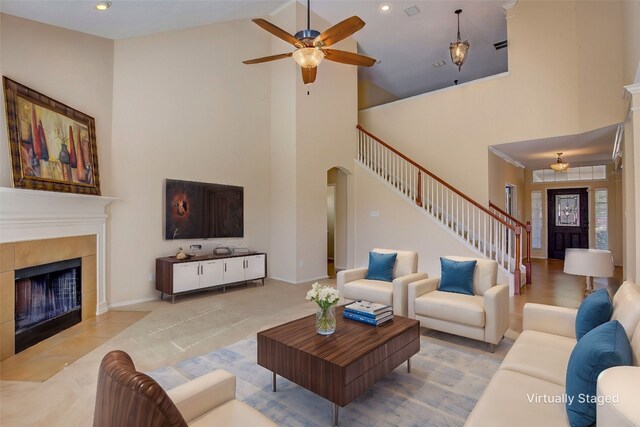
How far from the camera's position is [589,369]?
130 cm

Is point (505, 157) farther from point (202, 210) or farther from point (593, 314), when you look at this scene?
point (202, 210)

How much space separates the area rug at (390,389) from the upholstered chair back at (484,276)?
23.5 inches

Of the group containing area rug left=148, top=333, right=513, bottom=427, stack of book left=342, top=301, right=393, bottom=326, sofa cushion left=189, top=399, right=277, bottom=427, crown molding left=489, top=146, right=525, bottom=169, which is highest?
crown molding left=489, top=146, right=525, bottom=169

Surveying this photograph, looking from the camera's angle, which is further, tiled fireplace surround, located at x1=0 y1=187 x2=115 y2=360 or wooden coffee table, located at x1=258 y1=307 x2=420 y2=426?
tiled fireplace surround, located at x1=0 y1=187 x2=115 y2=360

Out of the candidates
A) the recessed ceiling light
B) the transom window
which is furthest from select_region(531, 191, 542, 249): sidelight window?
the recessed ceiling light

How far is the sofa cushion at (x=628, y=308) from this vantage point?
1.65m

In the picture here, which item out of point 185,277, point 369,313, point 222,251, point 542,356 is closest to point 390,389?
point 369,313

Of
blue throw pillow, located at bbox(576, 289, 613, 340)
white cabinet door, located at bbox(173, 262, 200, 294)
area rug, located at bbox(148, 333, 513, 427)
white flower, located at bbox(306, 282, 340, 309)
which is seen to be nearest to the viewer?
blue throw pillow, located at bbox(576, 289, 613, 340)

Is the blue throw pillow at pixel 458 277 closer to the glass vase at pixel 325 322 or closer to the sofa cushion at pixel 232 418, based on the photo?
the glass vase at pixel 325 322

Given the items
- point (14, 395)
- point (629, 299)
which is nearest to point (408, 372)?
point (629, 299)

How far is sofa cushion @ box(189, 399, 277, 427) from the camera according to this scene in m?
1.39

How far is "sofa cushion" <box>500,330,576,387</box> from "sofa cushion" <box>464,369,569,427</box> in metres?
0.08

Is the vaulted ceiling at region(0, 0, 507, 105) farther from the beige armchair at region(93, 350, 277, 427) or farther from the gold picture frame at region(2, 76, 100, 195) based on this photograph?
the beige armchair at region(93, 350, 277, 427)

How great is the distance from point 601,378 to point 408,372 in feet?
5.74
